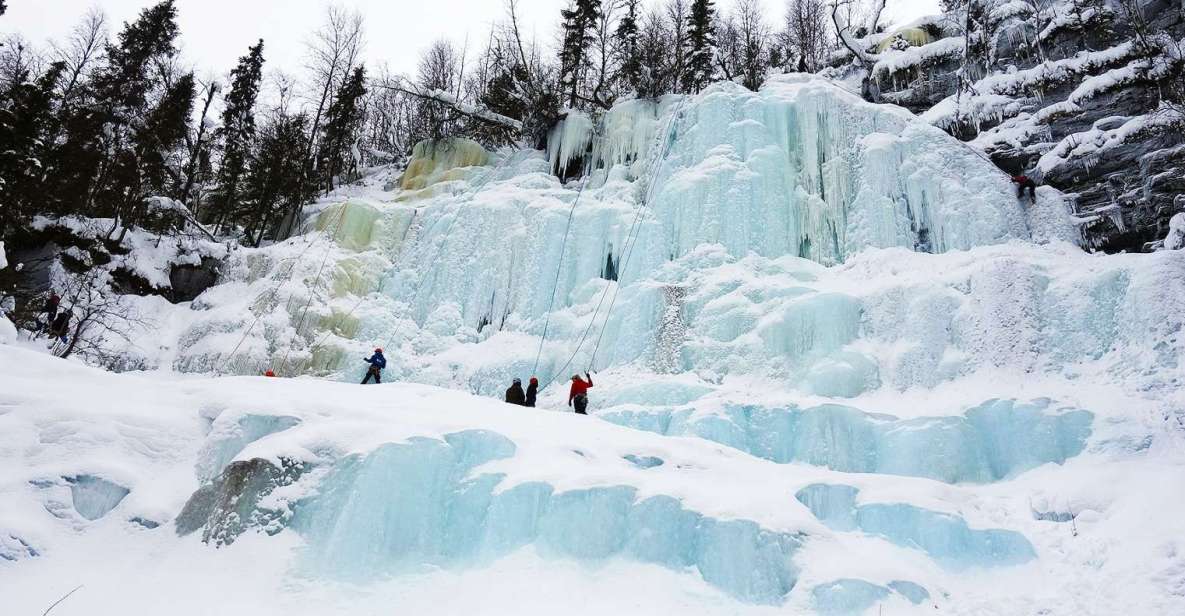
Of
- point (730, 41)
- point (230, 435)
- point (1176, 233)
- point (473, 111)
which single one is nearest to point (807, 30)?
point (730, 41)

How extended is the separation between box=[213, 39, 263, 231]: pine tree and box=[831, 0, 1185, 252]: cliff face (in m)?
19.7

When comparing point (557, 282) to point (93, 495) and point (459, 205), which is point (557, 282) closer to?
point (459, 205)

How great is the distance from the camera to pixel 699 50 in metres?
21.4

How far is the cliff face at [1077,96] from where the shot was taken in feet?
41.1

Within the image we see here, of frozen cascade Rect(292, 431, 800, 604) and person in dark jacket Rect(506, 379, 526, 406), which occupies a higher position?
person in dark jacket Rect(506, 379, 526, 406)

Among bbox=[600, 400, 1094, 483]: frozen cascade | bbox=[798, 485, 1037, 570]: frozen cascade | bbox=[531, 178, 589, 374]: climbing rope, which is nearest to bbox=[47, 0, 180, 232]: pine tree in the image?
bbox=[531, 178, 589, 374]: climbing rope

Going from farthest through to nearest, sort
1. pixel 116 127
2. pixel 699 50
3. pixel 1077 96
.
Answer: pixel 699 50 < pixel 116 127 < pixel 1077 96

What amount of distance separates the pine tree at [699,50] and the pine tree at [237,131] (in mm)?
14182

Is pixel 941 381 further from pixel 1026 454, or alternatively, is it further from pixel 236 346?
pixel 236 346

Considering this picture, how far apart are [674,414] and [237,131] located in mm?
19836

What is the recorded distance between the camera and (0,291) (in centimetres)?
1327

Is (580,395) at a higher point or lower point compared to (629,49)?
lower

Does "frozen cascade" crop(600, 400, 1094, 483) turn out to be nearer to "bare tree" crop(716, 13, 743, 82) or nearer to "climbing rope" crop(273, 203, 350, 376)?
"climbing rope" crop(273, 203, 350, 376)

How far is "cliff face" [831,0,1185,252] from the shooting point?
1253cm
